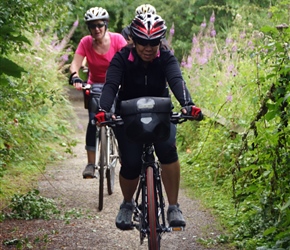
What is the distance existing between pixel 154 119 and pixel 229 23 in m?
14.6

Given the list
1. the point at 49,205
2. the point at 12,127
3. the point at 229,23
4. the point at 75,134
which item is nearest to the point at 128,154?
the point at 49,205

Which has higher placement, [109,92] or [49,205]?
[109,92]

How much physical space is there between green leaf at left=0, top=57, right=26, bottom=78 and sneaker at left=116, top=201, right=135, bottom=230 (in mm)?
2473

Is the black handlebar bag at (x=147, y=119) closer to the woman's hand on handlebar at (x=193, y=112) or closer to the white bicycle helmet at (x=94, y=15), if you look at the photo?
the woman's hand on handlebar at (x=193, y=112)

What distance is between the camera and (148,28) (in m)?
5.40

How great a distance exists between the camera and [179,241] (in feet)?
21.4

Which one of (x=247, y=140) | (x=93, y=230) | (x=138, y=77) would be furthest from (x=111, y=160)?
(x=138, y=77)

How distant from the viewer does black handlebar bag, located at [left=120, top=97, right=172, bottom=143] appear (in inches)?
197

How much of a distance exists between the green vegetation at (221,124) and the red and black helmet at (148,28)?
2.62ft

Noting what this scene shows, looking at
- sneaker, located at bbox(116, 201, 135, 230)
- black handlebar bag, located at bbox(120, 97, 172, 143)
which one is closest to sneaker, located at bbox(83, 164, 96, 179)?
sneaker, located at bbox(116, 201, 135, 230)

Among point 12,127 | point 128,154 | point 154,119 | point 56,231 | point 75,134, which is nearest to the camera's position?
point 154,119

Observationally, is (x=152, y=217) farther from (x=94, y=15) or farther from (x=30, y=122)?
(x=30, y=122)

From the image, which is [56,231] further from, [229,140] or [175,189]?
[229,140]

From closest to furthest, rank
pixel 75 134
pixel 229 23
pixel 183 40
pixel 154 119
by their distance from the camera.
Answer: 1. pixel 154 119
2. pixel 75 134
3. pixel 229 23
4. pixel 183 40
